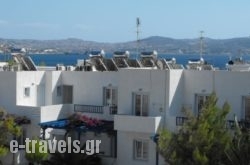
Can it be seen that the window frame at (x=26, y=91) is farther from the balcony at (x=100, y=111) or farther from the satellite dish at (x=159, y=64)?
the satellite dish at (x=159, y=64)

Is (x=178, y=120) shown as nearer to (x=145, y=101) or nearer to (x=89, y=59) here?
(x=145, y=101)

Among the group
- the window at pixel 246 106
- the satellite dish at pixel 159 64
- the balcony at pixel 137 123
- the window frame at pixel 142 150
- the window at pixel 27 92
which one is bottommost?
the window frame at pixel 142 150

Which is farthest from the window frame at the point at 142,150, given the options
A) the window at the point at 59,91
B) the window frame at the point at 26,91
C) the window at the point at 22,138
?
the window frame at the point at 26,91

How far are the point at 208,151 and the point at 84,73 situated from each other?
1264 cm

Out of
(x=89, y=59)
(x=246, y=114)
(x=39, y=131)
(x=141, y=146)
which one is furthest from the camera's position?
(x=89, y=59)

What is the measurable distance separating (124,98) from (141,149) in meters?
2.89

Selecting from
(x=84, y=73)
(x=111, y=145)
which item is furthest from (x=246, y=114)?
(x=84, y=73)

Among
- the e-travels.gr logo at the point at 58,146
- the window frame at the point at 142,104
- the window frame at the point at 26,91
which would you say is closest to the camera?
the e-travels.gr logo at the point at 58,146

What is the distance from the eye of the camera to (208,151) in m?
22.0

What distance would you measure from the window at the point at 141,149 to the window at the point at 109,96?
3649 millimetres

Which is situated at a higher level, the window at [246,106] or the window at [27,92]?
the window at [27,92]

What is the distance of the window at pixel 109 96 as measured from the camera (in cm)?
3197

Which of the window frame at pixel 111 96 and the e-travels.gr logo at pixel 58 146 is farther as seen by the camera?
the window frame at pixel 111 96

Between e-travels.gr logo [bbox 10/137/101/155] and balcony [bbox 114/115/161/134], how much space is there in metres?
2.12
